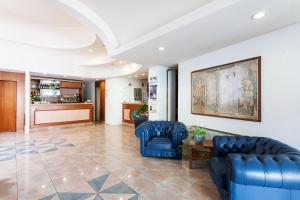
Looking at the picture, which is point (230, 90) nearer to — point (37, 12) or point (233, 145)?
point (233, 145)

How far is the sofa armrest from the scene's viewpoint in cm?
161

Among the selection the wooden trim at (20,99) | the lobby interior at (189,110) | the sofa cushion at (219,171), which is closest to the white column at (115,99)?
the lobby interior at (189,110)

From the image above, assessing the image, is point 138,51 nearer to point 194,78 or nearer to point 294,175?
point 194,78

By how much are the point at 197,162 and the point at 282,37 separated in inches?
113

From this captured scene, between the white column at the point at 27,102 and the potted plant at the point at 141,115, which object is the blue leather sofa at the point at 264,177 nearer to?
the potted plant at the point at 141,115

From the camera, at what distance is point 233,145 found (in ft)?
9.30

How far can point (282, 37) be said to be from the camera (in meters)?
2.73

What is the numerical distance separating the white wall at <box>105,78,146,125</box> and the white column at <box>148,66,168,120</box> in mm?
3645

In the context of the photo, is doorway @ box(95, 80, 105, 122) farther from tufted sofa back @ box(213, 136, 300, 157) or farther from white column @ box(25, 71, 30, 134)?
tufted sofa back @ box(213, 136, 300, 157)

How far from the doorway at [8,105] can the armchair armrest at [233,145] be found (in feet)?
26.9

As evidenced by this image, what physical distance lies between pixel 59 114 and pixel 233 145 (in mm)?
7578

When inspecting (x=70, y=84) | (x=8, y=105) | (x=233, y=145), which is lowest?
(x=233, y=145)

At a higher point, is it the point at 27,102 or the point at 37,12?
the point at 37,12

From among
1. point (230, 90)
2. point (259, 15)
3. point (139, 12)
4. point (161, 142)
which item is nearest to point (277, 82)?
point (230, 90)
